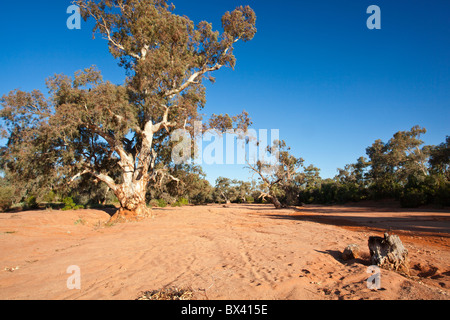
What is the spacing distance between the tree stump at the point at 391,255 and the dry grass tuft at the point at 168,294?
11.7 feet

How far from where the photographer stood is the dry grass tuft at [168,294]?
3010 millimetres

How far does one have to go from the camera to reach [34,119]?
13.6 metres

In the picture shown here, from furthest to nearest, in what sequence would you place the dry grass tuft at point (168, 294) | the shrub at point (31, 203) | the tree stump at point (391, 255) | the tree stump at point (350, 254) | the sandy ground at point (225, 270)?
the shrub at point (31, 203) → the tree stump at point (350, 254) → the tree stump at point (391, 255) → the sandy ground at point (225, 270) → the dry grass tuft at point (168, 294)

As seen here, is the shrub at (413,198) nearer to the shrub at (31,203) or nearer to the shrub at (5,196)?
the shrub at (31,203)

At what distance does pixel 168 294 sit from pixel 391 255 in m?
4.07

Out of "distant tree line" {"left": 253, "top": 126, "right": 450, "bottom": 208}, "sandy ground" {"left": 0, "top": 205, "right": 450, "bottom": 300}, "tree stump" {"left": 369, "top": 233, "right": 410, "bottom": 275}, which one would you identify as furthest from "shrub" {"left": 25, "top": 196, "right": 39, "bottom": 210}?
"tree stump" {"left": 369, "top": 233, "right": 410, "bottom": 275}

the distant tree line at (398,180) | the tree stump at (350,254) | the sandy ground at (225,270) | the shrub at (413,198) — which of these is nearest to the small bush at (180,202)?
the distant tree line at (398,180)

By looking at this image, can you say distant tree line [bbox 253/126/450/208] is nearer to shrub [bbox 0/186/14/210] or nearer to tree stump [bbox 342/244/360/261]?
tree stump [bbox 342/244/360/261]

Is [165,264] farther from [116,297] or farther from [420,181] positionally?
[420,181]

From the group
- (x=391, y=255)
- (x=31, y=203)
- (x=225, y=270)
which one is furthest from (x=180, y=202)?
(x=391, y=255)

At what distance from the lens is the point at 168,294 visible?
10.1 feet

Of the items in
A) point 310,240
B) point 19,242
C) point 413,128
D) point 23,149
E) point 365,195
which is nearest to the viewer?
point 310,240
